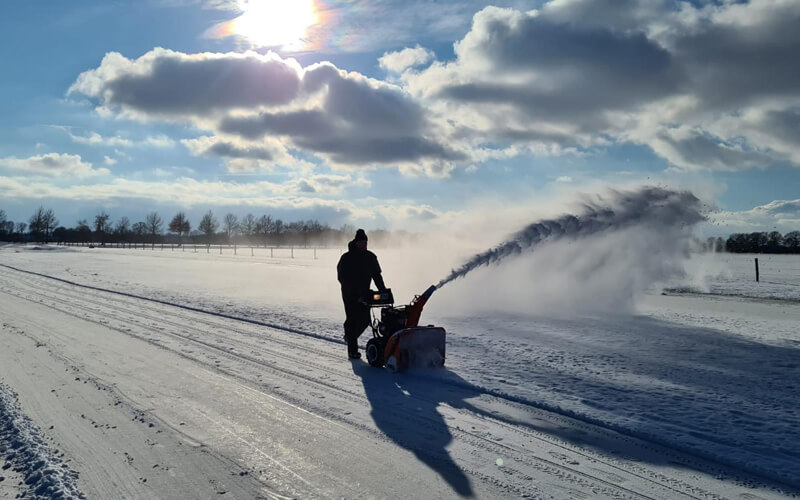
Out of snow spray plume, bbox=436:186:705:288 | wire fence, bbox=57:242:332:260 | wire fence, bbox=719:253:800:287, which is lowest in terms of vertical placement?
wire fence, bbox=719:253:800:287

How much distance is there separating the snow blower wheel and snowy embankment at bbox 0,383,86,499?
4419 mm

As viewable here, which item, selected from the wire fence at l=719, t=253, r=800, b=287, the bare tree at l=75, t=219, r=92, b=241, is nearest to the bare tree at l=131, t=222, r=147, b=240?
the bare tree at l=75, t=219, r=92, b=241

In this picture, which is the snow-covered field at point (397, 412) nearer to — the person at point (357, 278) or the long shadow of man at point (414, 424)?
the long shadow of man at point (414, 424)

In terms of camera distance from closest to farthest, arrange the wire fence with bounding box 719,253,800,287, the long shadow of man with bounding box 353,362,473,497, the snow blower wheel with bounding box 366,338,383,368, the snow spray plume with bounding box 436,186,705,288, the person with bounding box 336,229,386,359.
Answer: the long shadow of man with bounding box 353,362,473,497
the snow blower wheel with bounding box 366,338,383,368
the person with bounding box 336,229,386,359
the snow spray plume with bounding box 436,186,705,288
the wire fence with bounding box 719,253,800,287

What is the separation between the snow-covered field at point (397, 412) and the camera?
13.5 feet

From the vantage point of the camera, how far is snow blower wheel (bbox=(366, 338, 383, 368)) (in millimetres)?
8094

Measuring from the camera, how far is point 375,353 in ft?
26.8

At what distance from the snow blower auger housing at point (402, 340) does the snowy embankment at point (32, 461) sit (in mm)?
4396

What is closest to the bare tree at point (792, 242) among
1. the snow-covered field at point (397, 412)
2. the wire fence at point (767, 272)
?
the wire fence at point (767, 272)

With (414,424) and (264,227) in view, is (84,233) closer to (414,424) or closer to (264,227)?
(264,227)

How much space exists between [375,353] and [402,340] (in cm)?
65

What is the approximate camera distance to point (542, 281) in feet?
61.2

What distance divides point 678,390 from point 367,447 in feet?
14.5

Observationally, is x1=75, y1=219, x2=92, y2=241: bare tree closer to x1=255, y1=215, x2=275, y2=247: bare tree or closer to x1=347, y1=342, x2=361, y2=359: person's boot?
x1=255, y1=215, x2=275, y2=247: bare tree
